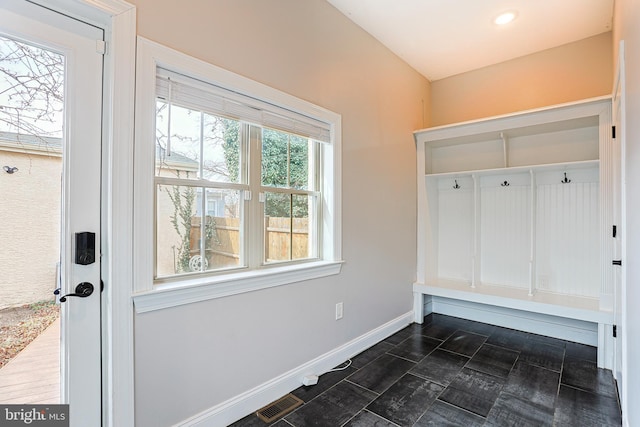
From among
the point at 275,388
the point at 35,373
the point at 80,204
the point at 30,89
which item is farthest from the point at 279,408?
the point at 30,89

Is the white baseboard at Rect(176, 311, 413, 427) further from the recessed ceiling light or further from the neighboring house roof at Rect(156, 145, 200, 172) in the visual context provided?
the recessed ceiling light

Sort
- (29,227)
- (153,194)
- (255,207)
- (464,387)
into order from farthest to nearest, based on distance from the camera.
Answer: (464,387) < (255,207) < (153,194) < (29,227)

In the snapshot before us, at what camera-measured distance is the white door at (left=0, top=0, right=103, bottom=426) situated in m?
1.35

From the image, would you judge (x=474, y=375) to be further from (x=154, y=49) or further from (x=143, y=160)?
(x=154, y=49)

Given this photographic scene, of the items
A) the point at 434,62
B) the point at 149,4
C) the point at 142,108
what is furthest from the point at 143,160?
the point at 434,62

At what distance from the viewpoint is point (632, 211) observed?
1.44m

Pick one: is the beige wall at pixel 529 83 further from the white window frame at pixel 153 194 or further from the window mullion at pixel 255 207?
the window mullion at pixel 255 207

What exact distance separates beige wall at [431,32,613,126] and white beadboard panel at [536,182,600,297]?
928mm

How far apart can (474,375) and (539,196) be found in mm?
1987

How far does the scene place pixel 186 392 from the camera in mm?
1645

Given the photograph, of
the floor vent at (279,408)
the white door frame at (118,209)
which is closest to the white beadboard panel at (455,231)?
the floor vent at (279,408)

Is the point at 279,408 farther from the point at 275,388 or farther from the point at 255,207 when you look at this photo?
the point at 255,207

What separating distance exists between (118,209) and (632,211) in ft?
7.69

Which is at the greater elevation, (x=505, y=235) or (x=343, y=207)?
(x=343, y=207)
